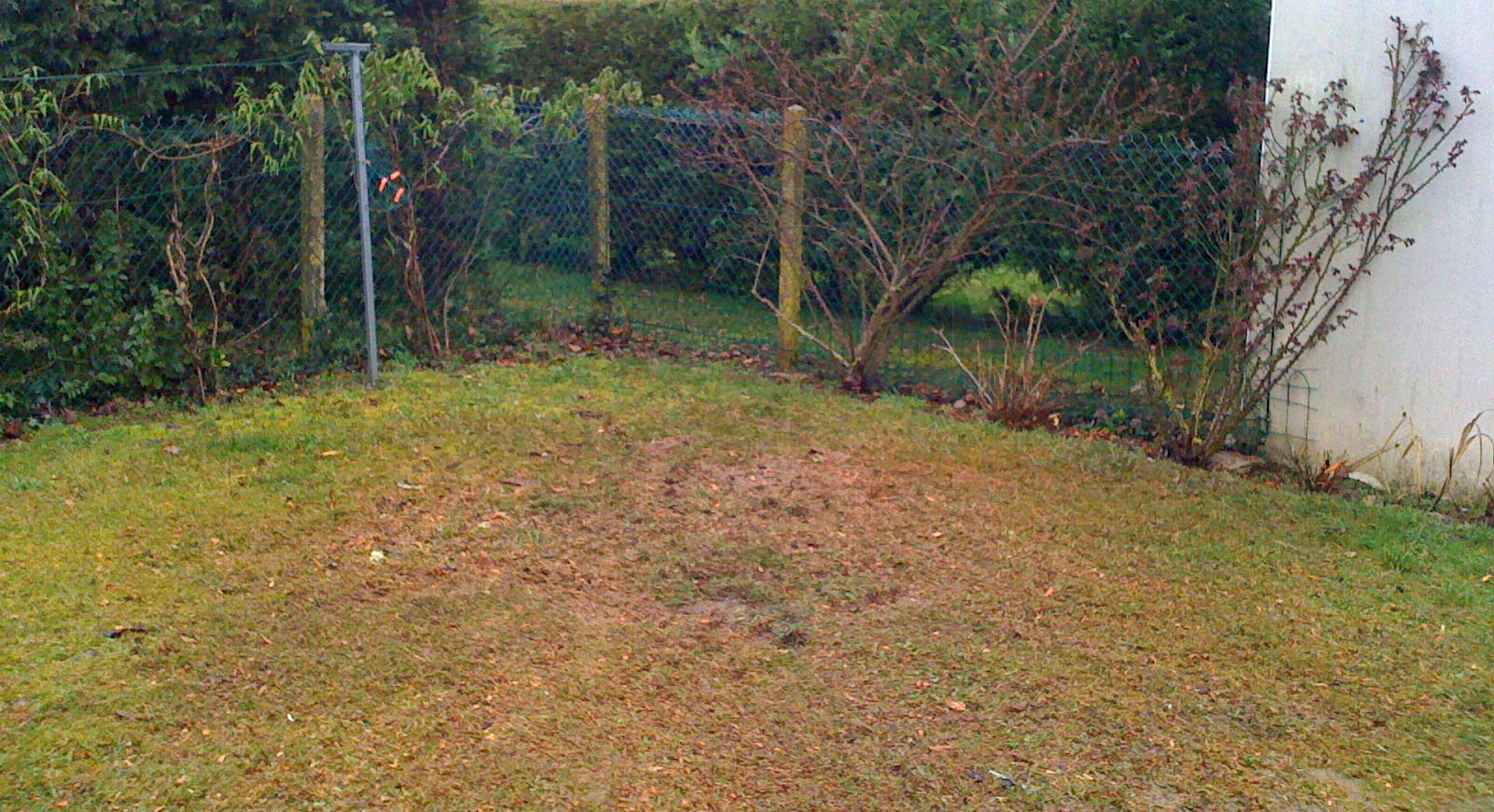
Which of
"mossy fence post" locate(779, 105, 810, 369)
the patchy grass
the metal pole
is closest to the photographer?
the patchy grass

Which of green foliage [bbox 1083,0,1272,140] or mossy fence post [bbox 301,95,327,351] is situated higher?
green foliage [bbox 1083,0,1272,140]

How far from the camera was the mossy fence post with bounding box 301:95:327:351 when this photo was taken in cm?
747

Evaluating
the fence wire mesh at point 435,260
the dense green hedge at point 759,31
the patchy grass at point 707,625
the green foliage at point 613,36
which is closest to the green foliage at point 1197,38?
the dense green hedge at point 759,31

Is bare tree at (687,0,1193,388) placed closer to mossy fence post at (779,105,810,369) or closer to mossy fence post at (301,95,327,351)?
mossy fence post at (779,105,810,369)

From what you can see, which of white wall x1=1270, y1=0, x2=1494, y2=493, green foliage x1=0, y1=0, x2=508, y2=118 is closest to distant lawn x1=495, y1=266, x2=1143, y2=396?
green foliage x1=0, y1=0, x2=508, y2=118

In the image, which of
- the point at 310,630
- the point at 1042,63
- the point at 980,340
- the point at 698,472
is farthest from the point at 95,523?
the point at 1042,63

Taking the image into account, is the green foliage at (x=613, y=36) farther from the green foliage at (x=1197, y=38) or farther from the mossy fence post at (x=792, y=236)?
the green foliage at (x=1197, y=38)

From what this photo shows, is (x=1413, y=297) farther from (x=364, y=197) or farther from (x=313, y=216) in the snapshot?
(x=313, y=216)

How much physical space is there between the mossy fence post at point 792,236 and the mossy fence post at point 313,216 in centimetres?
242

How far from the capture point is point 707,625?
4508 millimetres

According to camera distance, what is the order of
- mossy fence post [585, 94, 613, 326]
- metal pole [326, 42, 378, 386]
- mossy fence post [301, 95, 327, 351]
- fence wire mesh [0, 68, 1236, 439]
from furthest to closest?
1. mossy fence post [585, 94, 613, 326]
2. mossy fence post [301, 95, 327, 351]
3. metal pole [326, 42, 378, 386]
4. fence wire mesh [0, 68, 1236, 439]

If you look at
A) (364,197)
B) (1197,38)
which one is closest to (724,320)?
(364,197)

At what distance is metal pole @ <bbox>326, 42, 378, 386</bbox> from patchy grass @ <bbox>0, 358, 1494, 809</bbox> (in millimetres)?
839

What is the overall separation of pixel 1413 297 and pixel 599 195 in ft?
15.0
